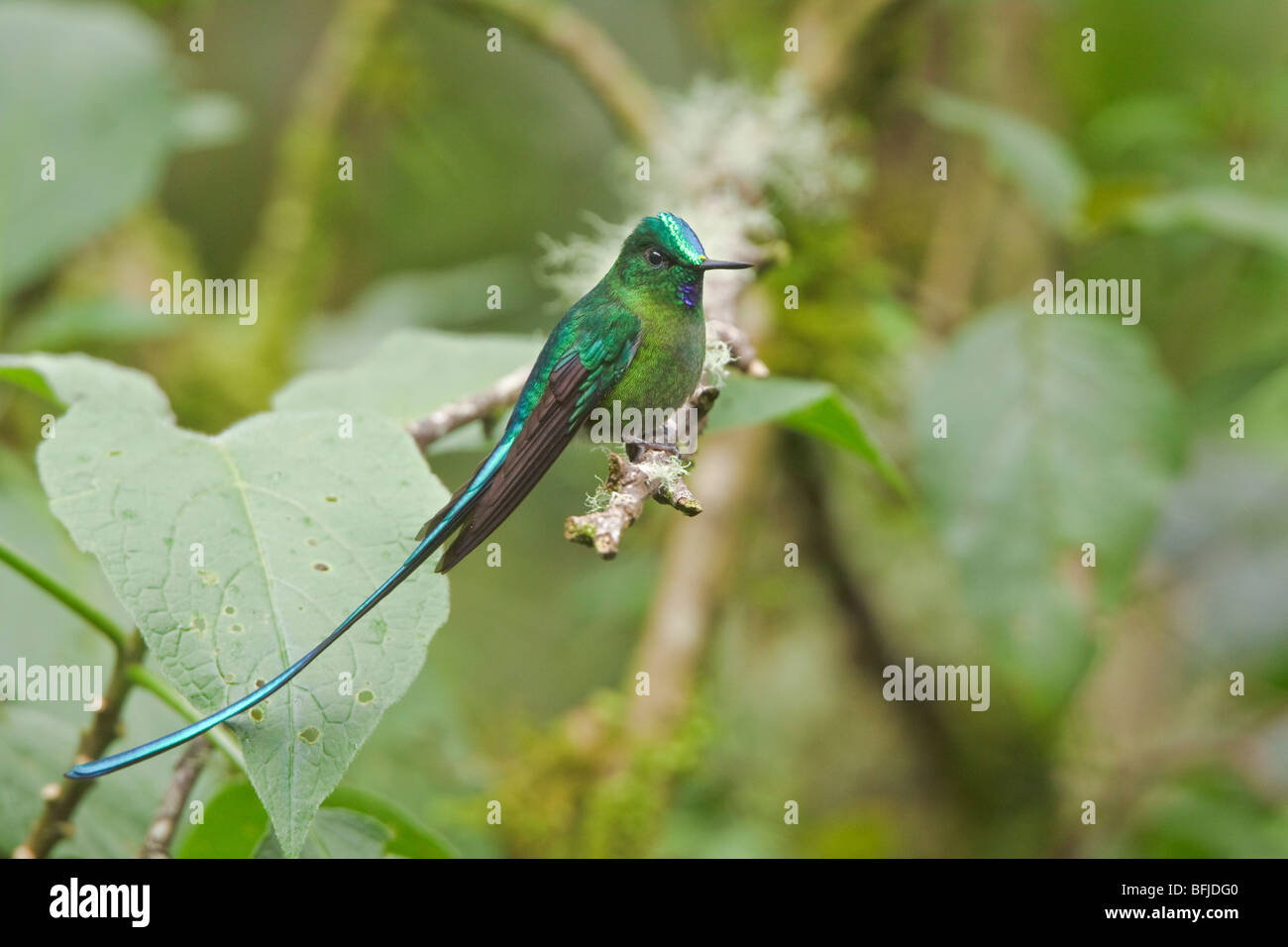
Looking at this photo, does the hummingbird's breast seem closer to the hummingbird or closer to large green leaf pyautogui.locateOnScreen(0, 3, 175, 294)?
the hummingbird

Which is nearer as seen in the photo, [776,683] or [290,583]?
[290,583]

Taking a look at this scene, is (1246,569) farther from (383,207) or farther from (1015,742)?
(383,207)

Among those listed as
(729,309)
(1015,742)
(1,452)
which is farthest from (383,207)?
(729,309)

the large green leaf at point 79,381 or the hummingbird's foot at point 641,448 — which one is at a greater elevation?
the large green leaf at point 79,381
